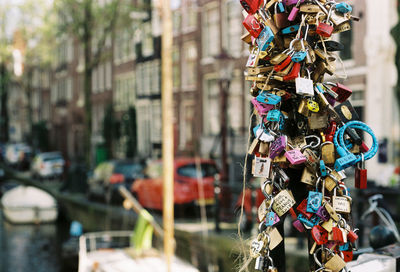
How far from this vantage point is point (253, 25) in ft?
6.30

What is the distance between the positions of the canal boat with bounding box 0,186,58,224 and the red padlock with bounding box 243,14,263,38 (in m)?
17.9

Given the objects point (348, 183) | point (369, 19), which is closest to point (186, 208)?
point (369, 19)

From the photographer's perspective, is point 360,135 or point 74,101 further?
point 74,101

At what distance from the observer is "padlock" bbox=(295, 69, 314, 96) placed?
1755mm

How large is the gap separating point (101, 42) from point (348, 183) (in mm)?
21326

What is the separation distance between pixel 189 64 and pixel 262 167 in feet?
69.1

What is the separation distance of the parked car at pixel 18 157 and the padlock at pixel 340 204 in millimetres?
33522

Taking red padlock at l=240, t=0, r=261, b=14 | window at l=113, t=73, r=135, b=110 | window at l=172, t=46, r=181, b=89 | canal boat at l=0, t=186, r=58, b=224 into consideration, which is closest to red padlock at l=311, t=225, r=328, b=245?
red padlock at l=240, t=0, r=261, b=14

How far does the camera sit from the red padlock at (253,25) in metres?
1.91

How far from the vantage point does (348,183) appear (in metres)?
2.00

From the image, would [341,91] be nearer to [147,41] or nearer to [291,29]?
[291,29]

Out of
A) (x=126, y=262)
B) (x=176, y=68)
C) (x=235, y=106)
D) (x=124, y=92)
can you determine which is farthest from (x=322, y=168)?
(x=124, y=92)

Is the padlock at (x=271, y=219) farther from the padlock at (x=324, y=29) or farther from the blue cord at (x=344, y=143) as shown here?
the padlock at (x=324, y=29)

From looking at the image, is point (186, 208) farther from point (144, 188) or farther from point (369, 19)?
point (369, 19)
